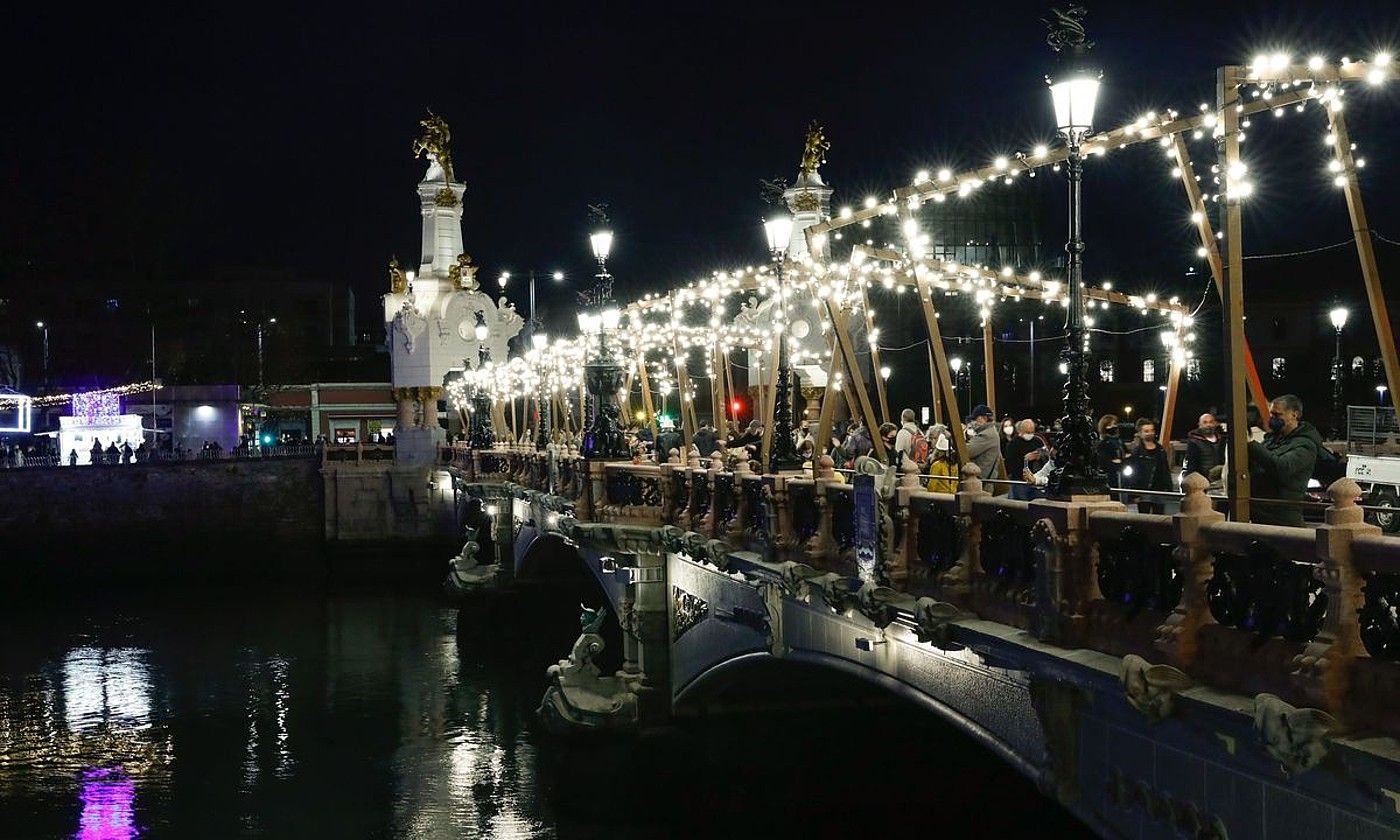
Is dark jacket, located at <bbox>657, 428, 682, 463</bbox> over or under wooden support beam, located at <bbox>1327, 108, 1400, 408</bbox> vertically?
under

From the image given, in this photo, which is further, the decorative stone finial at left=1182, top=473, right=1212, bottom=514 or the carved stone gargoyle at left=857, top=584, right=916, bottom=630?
the carved stone gargoyle at left=857, top=584, right=916, bottom=630

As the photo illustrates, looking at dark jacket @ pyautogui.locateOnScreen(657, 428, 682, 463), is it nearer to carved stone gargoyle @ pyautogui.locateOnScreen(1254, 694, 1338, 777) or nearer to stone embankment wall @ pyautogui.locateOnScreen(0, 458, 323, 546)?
carved stone gargoyle @ pyautogui.locateOnScreen(1254, 694, 1338, 777)

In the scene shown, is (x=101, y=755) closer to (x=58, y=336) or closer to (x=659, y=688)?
(x=659, y=688)

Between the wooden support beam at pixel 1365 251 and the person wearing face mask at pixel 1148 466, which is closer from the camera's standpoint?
the wooden support beam at pixel 1365 251

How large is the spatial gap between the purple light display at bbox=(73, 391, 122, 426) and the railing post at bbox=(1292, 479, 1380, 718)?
58.9 metres

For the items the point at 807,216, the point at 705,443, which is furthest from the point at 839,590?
the point at 807,216

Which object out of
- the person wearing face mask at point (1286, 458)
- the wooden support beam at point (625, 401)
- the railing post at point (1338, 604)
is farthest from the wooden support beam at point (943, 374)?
the wooden support beam at point (625, 401)

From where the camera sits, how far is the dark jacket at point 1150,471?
41.5 ft

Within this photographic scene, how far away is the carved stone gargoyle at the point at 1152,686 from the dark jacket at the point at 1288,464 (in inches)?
68.1

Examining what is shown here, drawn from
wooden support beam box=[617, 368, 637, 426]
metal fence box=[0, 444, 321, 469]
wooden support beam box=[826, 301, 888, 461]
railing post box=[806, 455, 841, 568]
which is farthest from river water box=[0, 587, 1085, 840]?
metal fence box=[0, 444, 321, 469]

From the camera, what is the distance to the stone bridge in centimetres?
648

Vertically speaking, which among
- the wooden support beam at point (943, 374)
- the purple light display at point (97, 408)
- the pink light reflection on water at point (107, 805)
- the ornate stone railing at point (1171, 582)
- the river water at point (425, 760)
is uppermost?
the purple light display at point (97, 408)

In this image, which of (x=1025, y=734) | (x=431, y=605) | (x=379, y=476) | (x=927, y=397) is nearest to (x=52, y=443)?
(x=379, y=476)

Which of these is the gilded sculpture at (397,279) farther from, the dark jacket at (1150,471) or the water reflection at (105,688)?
the dark jacket at (1150,471)
